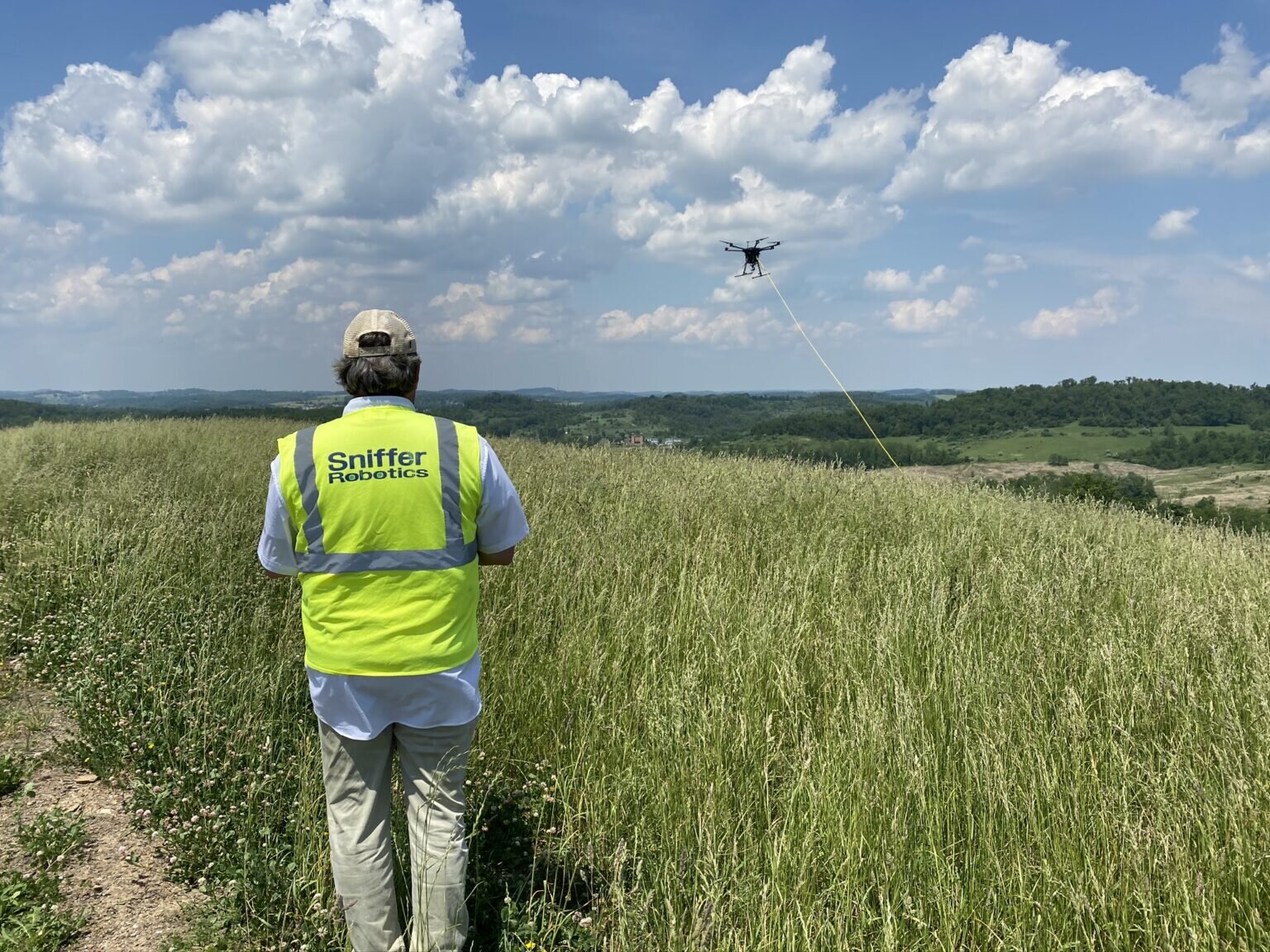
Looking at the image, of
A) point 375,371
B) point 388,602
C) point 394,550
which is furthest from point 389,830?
point 375,371

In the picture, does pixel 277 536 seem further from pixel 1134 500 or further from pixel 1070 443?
pixel 1070 443

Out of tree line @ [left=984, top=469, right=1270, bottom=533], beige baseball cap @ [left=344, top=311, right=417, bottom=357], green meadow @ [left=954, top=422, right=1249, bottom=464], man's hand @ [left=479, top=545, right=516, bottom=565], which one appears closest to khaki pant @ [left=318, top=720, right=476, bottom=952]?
man's hand @ [left=479, top=545, right=516, bottom=565]

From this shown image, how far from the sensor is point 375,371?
2.15 m

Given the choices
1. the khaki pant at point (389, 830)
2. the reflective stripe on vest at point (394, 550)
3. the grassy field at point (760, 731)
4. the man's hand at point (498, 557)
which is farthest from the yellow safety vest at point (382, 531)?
the grassy field at point (760, 731)

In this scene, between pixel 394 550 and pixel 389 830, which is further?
pixel 389 830

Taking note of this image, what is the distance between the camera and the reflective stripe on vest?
206cm

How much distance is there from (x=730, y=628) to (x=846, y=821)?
1.67m

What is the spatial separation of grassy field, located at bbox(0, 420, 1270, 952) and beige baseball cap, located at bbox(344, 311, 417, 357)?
1.53 metres

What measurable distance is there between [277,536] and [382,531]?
373mm

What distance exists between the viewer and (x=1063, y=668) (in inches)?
146

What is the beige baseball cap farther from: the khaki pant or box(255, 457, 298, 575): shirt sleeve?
the khaki pant

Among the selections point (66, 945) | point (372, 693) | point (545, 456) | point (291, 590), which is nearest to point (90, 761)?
point (66, 945)

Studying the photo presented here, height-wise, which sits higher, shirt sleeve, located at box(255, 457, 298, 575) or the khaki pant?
shirt sleeve, located at box(255, 457, 298, 575)

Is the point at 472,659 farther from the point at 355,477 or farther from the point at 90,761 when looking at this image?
the point at 90,761
